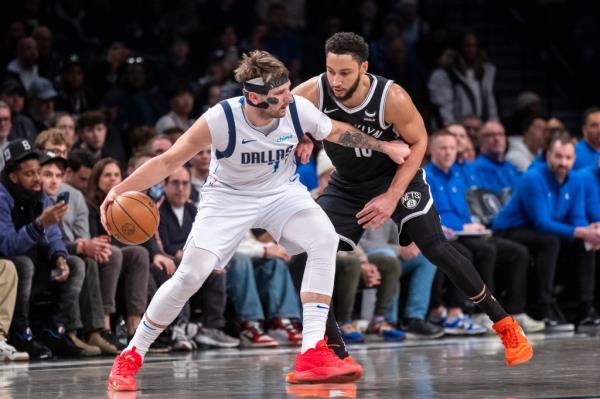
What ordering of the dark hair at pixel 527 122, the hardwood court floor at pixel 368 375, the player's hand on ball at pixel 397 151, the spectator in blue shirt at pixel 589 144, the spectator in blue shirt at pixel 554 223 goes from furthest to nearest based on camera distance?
the dark hair at pixel 527 122 → the spectator in blue shirt at pixel 589 144 → the spectator in blue shirt at pixel 554 223 → the player's hand on ball at pixel 397 151 → the hardwood court floor at pixel 368 375

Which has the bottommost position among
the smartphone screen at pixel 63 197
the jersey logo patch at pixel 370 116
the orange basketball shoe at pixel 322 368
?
the orange basketball shoe at pixel 322 368

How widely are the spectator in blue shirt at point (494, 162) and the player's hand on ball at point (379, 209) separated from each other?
5358 mm

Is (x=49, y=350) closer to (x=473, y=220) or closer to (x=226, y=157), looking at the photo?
(x=226, y=157)

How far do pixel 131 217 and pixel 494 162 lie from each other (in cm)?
667

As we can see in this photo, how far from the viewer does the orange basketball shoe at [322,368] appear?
6.85 meters

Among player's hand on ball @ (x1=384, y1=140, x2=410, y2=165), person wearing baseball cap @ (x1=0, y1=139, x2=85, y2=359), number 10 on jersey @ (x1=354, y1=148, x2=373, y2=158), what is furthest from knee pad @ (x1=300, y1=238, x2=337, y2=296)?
person wearing baseball cap @ (x1=0, y1=139, x2=85, y2=359)

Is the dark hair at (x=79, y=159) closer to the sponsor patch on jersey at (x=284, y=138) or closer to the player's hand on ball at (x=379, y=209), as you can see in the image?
the player's hand on ball at (x=379, y=209)

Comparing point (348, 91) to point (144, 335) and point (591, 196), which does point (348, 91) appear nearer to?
point (144, 335)

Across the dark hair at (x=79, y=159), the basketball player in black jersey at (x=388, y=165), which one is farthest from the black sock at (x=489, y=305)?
the dark hair at (x=79, y=159)

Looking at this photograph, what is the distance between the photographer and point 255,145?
6.90 meters

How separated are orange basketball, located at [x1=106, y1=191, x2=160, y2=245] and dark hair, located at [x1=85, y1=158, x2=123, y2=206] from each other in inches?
117

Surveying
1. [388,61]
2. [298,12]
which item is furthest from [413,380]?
[298,12]

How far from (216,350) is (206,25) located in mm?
6218

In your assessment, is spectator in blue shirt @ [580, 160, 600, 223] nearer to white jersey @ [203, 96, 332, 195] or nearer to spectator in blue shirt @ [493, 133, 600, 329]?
spectator in blue shirt @ [493, 133, 600, 329]
